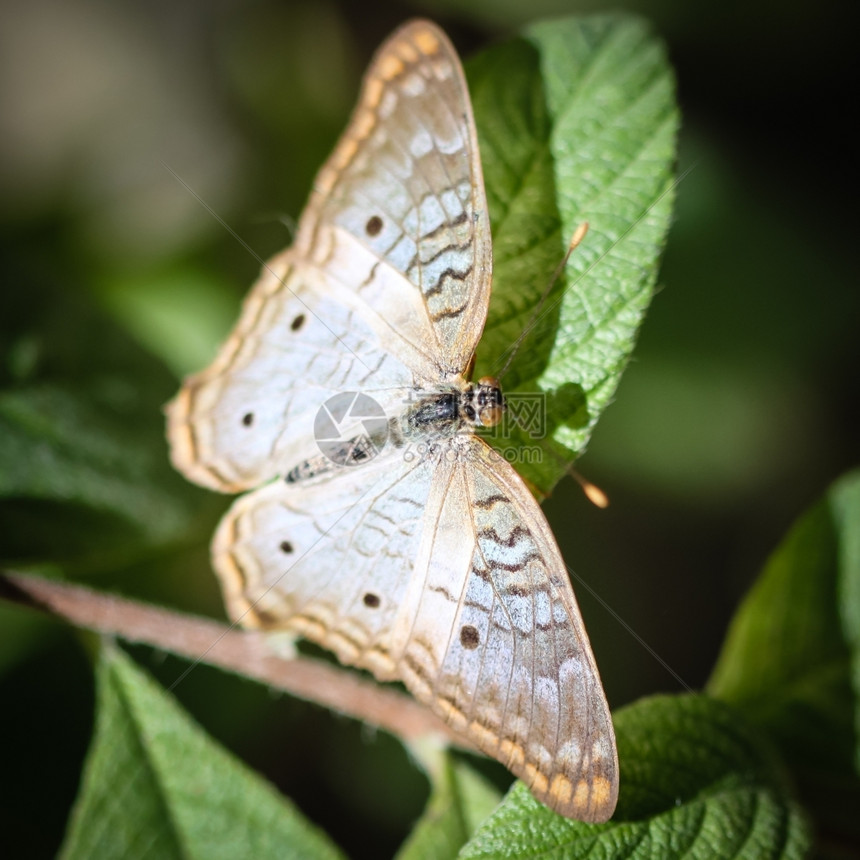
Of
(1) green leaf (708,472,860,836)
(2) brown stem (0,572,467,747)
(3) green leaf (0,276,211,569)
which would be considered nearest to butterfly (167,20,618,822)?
(2) brown stem (0,572,467,747)

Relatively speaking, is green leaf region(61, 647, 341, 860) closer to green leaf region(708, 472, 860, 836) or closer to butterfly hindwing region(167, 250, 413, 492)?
butterfly hindwing region(167, 250, 413, 492)

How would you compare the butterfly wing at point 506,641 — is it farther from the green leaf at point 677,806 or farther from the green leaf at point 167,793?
the green leaf at point 167,793

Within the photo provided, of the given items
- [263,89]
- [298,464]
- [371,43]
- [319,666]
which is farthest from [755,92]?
[319,666]

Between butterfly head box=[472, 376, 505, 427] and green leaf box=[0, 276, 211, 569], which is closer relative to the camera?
butterfly head box=[472, 376, 505, 427]

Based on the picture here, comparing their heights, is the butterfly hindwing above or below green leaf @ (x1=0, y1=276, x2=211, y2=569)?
above

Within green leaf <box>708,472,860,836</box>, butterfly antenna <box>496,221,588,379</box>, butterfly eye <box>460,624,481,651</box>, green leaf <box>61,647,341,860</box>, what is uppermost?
butterfly antenna <box>496,221,588,379</box>

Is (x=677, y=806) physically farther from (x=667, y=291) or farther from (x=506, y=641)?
(x=667, y=291)

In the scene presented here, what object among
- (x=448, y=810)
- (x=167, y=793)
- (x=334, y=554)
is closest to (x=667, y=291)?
(x=334, y=554)
